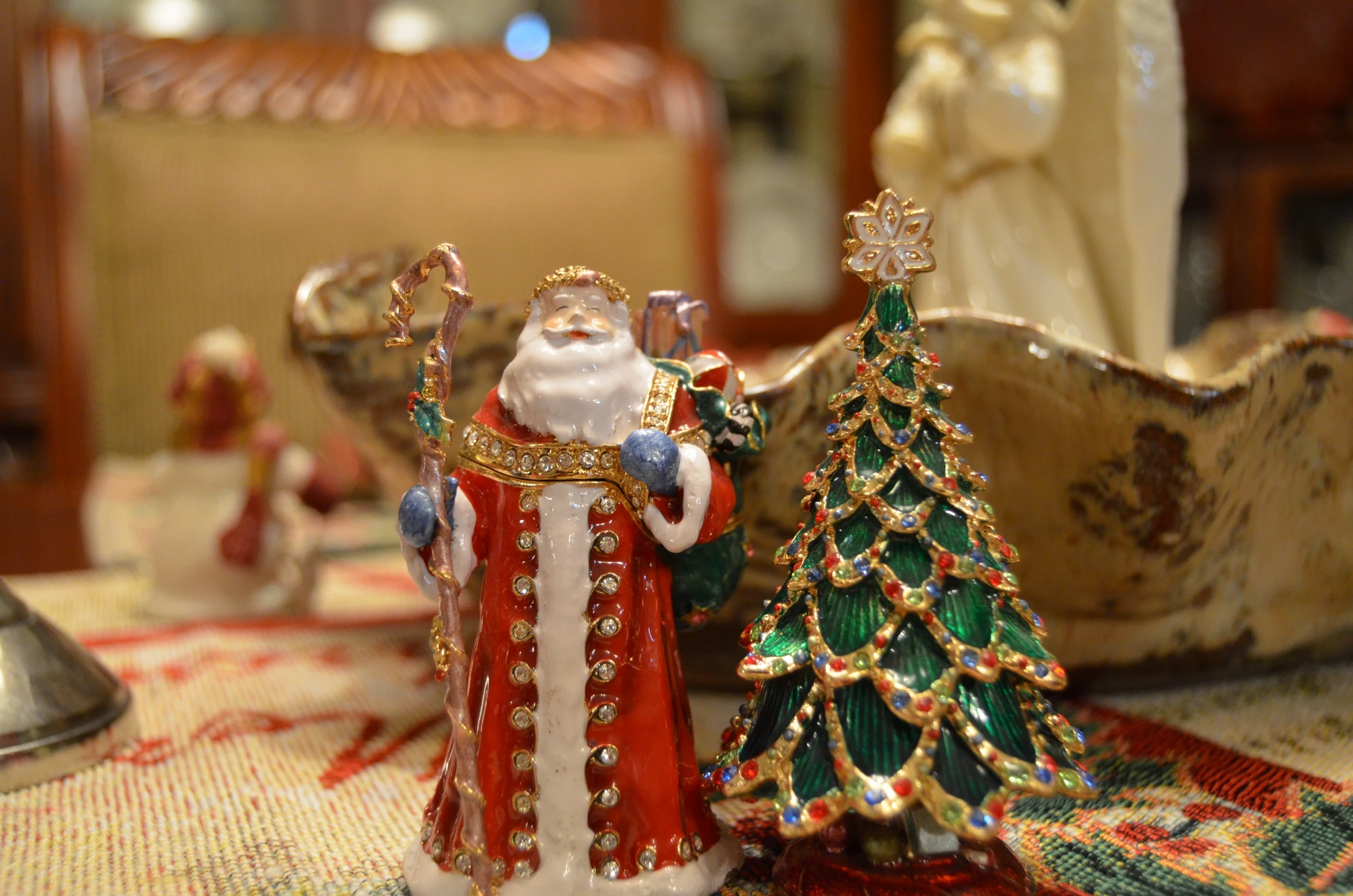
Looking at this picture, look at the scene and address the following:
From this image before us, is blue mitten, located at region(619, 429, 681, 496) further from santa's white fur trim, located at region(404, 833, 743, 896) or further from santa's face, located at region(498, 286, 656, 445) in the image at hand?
santa's white fur trim, located at region(404, 833, 743, 896)

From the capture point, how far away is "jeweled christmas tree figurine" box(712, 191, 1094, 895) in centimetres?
36

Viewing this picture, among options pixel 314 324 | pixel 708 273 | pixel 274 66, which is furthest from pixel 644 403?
pixel 274 66

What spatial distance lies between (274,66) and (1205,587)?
1.32m

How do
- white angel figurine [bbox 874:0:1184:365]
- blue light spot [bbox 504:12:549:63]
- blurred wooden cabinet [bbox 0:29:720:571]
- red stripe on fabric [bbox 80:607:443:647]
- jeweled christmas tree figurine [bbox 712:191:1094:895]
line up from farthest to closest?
blue light spot [bbox 504:12:549:63]
blurred wooden cabinet [bbox 0:29:720:571]
red stripe on fabric [bbox 80:607:443:647]
white angel figurine [bbox 874:0:1184:365]
jeweled christmas tree figurine [bbox 712:191:1094:895]

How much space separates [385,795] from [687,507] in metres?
0.22

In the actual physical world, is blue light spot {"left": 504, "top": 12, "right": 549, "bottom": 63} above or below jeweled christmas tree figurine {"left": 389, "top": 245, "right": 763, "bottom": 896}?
above

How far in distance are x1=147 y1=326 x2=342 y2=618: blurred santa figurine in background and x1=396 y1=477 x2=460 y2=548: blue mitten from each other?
508mm

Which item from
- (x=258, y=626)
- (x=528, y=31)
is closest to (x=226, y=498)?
(x=258, y=626)

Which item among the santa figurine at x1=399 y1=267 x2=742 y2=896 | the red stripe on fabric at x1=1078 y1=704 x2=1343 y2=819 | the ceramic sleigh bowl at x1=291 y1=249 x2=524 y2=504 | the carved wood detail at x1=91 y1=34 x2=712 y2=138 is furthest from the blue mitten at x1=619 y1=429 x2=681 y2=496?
the carved wood detail at x1=91 y1=34 x2=712 y2=138

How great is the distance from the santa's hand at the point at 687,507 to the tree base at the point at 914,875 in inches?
4.9

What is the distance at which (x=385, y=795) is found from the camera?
500mm

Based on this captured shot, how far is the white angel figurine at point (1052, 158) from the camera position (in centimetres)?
62

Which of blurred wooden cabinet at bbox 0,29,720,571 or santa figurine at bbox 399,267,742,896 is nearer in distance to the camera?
santa figurine at bbox 399,267,742,896

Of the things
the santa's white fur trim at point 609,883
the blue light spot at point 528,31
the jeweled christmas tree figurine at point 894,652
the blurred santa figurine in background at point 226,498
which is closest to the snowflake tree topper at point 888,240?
the jeweled christmas tree figurine at point 894,652
